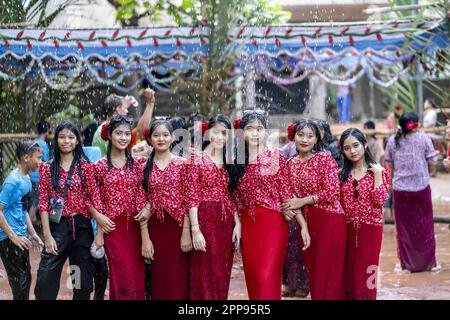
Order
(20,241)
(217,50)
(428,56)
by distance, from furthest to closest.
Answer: (217,50) → (428,56) → (20,241)

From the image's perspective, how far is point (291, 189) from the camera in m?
6.21

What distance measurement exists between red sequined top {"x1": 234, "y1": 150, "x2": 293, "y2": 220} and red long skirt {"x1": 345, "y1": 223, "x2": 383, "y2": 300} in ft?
1.99

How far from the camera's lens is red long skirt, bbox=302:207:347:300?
6156 millimetres

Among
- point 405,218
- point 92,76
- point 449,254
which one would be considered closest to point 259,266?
point 405,218

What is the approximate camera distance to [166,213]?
6.11 m

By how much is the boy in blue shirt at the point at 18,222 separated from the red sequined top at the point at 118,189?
725 mm

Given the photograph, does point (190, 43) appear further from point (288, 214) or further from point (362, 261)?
point (362, 261)

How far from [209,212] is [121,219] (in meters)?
0.62

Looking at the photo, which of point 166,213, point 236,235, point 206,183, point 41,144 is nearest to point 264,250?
point 236,235

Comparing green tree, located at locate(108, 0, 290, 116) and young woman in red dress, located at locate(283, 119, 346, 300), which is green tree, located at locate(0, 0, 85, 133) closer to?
green tree, located at locate(108, 0, 290, 116)

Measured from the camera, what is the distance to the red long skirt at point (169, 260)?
6121 millimetres

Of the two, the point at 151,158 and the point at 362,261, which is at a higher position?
the point at 151,158

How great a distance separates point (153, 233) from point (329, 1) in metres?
15.0

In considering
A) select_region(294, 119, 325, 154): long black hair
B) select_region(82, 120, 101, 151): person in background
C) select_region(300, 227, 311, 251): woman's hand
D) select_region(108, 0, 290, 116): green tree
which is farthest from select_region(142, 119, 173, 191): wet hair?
select_region(108, 0, 290, 116): green tree
